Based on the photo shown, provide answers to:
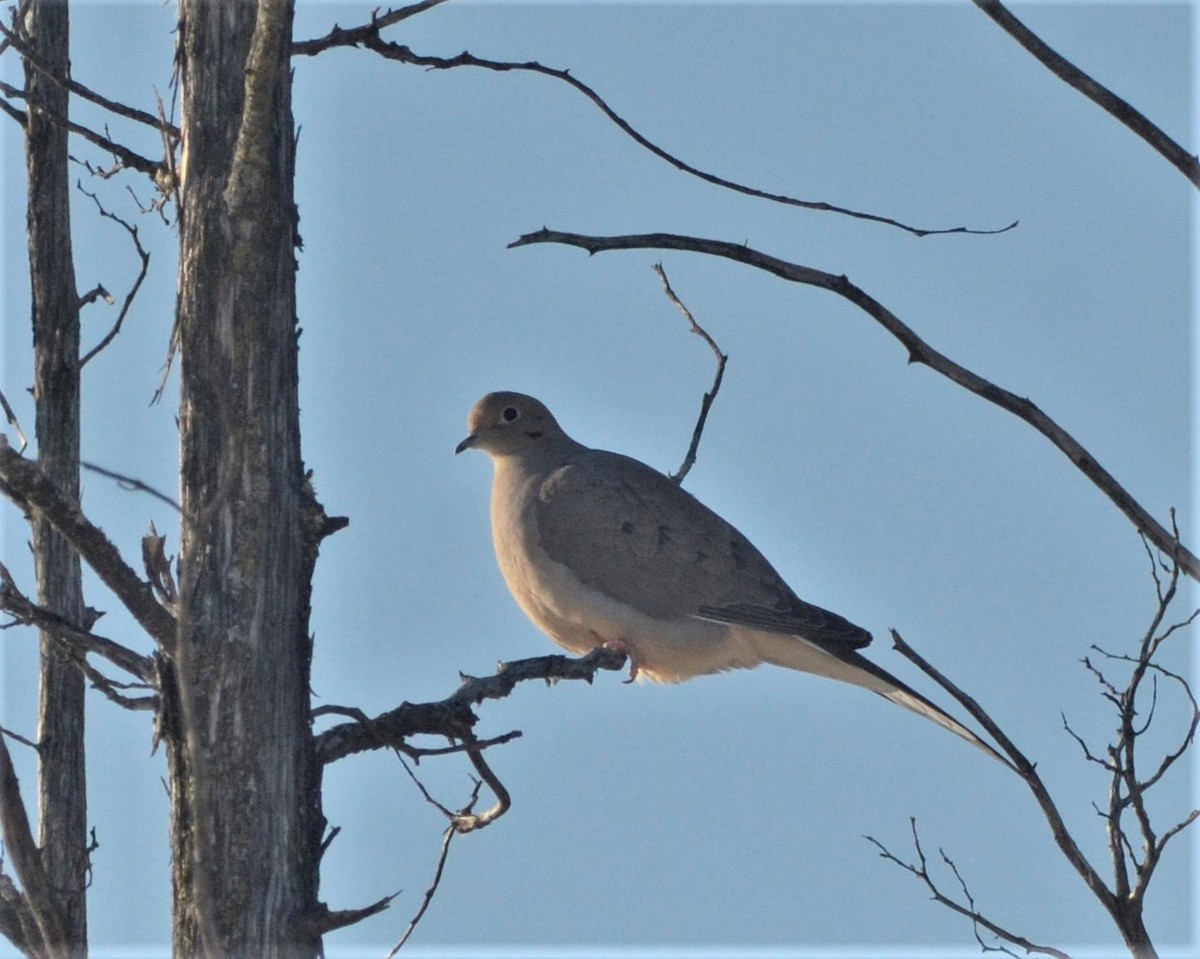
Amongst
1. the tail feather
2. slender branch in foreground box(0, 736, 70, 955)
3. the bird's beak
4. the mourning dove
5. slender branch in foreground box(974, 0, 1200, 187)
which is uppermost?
the bird's beak

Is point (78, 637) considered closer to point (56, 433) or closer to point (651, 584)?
point (56, 433)

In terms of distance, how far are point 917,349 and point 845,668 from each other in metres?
4.25

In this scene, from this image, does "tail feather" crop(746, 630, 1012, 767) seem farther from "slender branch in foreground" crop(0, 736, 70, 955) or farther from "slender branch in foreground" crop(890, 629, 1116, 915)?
"slender branch in foreground" crop(0, 736, 70, 955)

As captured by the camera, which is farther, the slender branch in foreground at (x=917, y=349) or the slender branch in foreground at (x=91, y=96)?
the slender branch in foreground at (x=91, y=96)

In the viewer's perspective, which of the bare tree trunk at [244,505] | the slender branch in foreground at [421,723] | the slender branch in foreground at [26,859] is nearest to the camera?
the slender branch in foreground at [26,859]

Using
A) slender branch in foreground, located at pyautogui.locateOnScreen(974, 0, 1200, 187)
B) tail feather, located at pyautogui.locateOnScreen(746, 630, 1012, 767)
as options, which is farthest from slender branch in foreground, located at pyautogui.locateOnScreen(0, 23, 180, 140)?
tail feather, located at pyautogui.locateOnScreen(746, 630, 1012, 767)

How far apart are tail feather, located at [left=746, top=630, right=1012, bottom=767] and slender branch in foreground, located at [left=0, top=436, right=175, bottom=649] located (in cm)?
319

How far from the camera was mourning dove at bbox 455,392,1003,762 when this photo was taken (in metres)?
6.95

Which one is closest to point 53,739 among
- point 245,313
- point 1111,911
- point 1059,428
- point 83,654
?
point 83,654

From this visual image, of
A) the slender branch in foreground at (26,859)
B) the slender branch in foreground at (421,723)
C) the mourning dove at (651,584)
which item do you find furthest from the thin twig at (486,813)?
the mourning dove at (651,584)

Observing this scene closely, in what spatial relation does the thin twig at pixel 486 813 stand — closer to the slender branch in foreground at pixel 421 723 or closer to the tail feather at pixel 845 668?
the slender branch in foreground at pixel 421 723

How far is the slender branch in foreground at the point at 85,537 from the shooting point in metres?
3.37

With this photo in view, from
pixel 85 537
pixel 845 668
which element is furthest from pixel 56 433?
pixel 845 668

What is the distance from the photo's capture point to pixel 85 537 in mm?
3518
